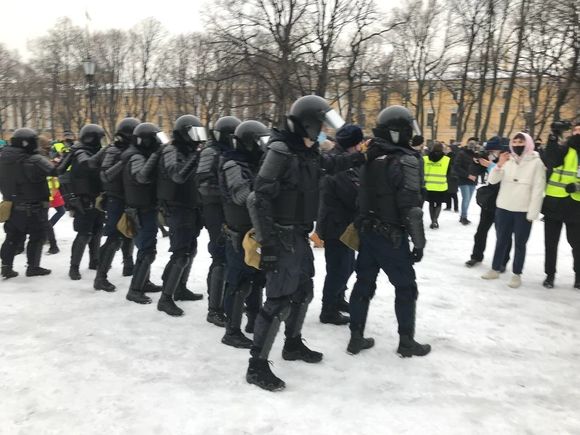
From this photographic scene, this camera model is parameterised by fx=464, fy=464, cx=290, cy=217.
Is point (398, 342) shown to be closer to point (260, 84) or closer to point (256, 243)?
point (256, 243)

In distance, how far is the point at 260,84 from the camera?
1812 cm

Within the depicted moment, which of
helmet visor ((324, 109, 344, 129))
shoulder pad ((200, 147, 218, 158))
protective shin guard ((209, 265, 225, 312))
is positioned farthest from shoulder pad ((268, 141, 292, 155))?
protective shin guard ((209, 265, 225, 312))

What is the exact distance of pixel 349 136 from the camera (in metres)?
4.48

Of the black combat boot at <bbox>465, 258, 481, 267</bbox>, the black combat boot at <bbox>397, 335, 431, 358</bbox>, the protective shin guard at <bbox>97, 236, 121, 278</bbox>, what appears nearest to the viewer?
the black combat boot at <bbox>397, 335, 431, 358</bbox>

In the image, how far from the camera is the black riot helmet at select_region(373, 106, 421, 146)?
3.98 metres

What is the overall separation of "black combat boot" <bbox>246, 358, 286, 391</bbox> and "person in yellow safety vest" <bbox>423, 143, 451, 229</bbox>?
7876 mm

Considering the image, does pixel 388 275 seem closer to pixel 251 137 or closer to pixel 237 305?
pixel 237 305

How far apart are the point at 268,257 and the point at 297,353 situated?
1.13m

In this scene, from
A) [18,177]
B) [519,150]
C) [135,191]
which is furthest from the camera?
[18,177]

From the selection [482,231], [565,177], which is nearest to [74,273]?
[482,231]

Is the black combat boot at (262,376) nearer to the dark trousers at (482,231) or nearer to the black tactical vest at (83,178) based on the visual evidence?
the black tactical vest at (83,178)

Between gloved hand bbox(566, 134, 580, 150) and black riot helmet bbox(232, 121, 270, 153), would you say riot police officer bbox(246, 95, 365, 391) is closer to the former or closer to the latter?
black riot helmet bbox(232, 121, 270, 153)

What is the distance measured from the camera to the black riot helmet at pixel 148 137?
552 cm

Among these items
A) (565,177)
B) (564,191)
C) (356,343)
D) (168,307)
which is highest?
(565,177)
